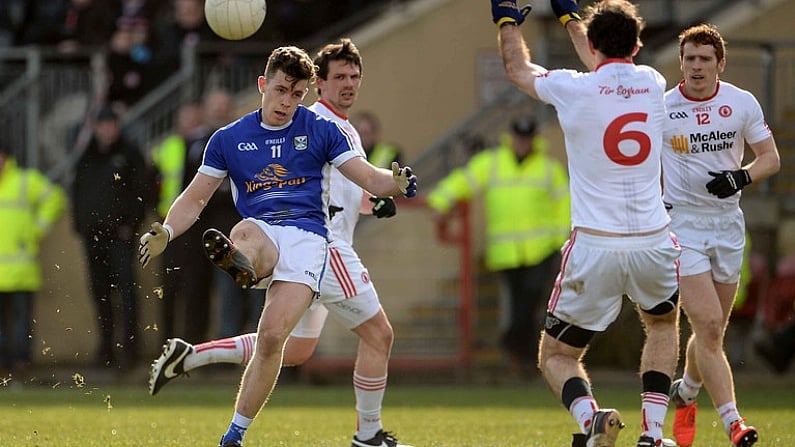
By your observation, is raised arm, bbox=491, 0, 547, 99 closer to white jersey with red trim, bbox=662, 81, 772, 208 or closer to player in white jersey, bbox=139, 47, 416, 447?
player in white jersey, bbox=139, 47, 416, 447

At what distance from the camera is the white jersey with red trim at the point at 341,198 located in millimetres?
9492

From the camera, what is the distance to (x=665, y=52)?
661 inches

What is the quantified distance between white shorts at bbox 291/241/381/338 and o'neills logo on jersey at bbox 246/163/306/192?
27.1 inches

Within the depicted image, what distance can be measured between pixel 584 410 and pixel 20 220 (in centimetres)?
966

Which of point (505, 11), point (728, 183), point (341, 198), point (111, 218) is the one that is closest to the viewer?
point (505, 11)

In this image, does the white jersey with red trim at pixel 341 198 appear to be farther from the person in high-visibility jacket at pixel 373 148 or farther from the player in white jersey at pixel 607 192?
the person in high-visibility jacket at pixel 373 148

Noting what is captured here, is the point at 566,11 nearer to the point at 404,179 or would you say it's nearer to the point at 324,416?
the point at 404,179

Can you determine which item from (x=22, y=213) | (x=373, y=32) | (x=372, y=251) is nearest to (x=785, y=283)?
(x=372, y=251)

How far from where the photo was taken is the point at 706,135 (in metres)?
9.41

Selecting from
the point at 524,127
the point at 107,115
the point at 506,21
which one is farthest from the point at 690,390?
the point at 107,115

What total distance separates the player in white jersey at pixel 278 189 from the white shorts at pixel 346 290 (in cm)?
54

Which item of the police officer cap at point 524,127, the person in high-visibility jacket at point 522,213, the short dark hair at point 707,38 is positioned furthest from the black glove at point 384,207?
the police officer cap at point 524,127

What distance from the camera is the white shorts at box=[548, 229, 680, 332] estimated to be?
802cm

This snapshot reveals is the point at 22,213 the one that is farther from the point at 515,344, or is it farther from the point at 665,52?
the point at 665,52
